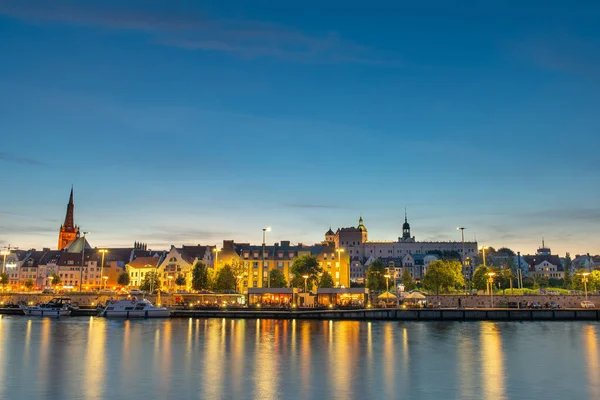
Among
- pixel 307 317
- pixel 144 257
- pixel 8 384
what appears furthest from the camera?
pixel 144 257

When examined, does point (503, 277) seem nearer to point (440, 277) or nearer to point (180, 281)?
point (440, 277)

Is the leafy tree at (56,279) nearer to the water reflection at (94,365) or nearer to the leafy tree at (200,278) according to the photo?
the leafy tree at (200,278)

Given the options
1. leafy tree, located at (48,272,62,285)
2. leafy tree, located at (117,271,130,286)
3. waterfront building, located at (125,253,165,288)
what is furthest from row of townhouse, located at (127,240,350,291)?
leafy tree, located at (48,272,62,285)

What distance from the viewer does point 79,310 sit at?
375ft

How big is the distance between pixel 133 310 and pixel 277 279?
4993 centimetres

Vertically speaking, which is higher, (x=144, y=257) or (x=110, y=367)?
(x=144, y=257)

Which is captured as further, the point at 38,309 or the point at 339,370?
the point at 38,309

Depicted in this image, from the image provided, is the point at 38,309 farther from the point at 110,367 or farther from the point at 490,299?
the point at 490,299

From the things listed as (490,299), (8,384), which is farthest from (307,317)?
(8,384)

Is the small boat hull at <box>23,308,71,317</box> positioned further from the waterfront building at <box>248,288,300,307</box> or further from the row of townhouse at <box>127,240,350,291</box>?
the row of townhouse at <box>127,240,350,291</box>

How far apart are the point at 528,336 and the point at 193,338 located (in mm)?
42416

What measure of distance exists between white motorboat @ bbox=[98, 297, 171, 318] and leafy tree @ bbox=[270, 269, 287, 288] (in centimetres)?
4595

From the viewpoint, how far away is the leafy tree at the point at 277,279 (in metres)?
147

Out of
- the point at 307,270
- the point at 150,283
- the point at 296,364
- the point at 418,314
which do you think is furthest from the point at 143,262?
the point at 296,364
